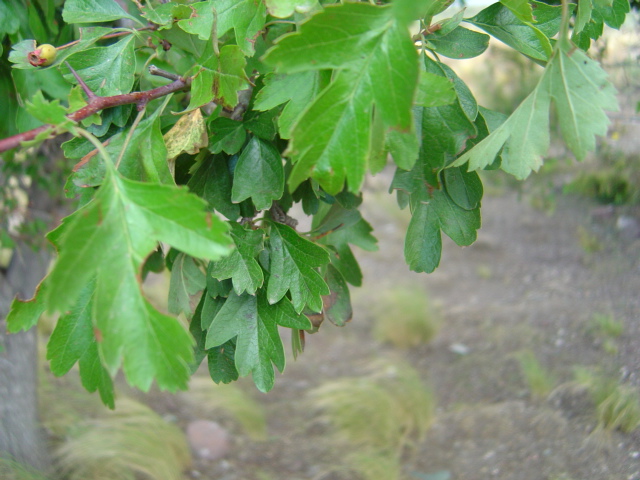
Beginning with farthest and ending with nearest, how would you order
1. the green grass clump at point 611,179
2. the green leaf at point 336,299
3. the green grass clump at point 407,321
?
the green grass clump at point 407,321 < the green grass clump at point 611,179 < the green leaf at point 336,299

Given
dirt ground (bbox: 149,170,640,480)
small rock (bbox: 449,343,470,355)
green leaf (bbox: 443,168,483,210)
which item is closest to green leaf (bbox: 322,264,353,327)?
green leaf (bbox: 443,168,483,210)

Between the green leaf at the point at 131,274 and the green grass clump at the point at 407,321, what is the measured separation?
332 centimetres

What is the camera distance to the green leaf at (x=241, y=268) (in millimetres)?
835

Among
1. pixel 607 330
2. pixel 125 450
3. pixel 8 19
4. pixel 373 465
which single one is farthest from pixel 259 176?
pixel 607 330

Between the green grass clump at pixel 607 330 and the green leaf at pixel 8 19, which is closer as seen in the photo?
the green leaf at pixel 8 19

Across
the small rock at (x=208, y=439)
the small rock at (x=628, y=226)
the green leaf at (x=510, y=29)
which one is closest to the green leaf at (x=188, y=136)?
the green leaf at (x=510, y=29)

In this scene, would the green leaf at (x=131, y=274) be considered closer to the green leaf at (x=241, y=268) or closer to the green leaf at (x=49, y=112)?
the green leaf at (x=49, y=112)

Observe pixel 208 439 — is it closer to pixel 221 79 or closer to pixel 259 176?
pixel 259 176

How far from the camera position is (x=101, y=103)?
0.73m

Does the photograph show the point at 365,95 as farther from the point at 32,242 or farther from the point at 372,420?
the point at 372,420

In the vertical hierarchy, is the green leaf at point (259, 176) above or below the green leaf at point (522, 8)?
below

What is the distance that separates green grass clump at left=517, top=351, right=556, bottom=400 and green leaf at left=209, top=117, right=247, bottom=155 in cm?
243

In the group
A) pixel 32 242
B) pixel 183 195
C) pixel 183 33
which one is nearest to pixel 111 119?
pixel 183 33

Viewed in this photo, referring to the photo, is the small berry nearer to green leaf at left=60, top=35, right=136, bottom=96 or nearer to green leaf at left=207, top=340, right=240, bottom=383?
green leaf at left=60, top=35, right=136, bottom=96
